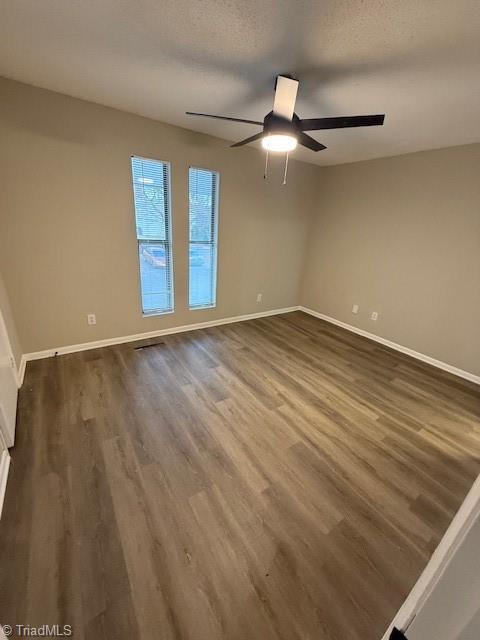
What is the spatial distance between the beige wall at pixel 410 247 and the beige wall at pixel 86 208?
1.24 meters

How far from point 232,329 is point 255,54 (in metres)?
2.84

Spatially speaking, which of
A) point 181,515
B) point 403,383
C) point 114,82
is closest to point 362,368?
point 403,383

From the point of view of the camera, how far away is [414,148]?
9.46ft

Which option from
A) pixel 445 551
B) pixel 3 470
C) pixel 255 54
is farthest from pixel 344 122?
pixel 3 470

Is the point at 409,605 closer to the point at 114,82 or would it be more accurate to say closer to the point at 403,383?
the point at 403,383

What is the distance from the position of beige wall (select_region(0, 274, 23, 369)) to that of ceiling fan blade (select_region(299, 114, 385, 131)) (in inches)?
106

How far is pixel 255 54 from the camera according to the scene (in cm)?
150

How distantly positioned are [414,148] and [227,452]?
12.2ft

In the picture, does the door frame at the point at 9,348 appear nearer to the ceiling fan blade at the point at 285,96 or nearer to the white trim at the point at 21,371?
the white trim at the point at 21,371

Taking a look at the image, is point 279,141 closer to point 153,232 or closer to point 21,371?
point 153,232

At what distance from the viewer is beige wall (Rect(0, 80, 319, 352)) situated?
2182mm

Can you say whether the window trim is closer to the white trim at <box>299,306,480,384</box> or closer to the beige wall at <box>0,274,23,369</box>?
the beige wall at <box>0,274,23,369</box>

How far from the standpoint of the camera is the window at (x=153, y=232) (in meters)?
2.76

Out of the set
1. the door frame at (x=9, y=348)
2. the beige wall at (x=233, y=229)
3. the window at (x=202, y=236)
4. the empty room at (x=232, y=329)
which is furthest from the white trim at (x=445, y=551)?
the window at (x=202, y=236)
